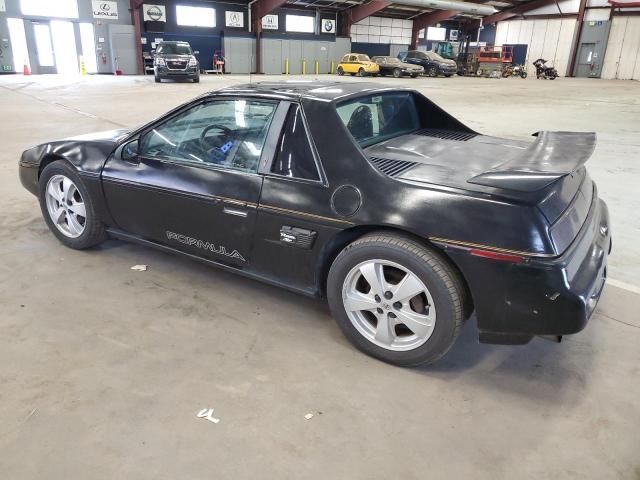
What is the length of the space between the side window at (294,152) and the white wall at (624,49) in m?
38.6

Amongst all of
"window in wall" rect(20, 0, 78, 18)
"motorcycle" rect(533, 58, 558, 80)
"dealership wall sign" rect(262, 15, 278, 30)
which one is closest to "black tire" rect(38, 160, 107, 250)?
"window in wall" rect(20, 0, 78, 18)

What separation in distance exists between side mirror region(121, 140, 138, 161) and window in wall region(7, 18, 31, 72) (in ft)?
84.2

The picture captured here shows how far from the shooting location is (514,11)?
3766 cm

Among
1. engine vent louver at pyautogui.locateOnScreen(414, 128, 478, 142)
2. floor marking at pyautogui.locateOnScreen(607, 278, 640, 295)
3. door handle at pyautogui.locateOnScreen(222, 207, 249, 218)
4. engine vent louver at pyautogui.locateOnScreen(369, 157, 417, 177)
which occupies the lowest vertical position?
floor marking at pyautogui.locateOnScreen(607, 278, 640, 295)

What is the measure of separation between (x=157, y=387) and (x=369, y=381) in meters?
0.98

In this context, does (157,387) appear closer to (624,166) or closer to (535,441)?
(535,441)

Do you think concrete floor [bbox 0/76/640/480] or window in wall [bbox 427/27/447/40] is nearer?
concrete floor [bbox 0/76/640/480]

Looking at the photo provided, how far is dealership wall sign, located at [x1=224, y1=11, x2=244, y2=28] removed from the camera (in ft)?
95.4

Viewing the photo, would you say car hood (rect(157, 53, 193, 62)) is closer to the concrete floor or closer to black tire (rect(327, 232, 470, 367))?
the concrete floor

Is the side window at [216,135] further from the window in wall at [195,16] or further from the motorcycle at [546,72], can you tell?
the motorcycle at [546,72]

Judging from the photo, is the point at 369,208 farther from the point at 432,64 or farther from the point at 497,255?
the point at 432,64

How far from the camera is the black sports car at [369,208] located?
6.63ft

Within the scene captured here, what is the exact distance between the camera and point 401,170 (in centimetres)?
238

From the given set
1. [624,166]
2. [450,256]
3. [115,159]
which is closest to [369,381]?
[450,256]
